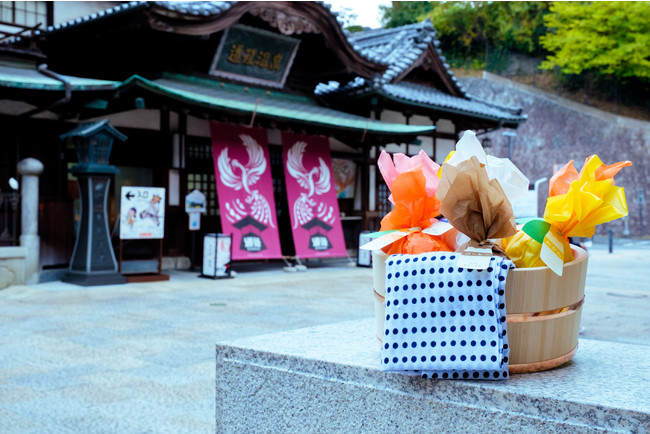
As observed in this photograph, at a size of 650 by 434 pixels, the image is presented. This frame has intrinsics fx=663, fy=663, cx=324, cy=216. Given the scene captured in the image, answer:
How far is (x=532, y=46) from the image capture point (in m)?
40.8

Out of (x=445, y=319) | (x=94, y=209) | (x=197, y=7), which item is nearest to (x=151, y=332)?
(x=94, y=209)

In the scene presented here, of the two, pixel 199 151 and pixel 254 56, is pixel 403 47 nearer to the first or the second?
pixel 254 56

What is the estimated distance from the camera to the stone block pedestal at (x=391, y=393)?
5.38ft

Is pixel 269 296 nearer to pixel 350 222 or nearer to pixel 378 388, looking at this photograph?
pixel 350 222

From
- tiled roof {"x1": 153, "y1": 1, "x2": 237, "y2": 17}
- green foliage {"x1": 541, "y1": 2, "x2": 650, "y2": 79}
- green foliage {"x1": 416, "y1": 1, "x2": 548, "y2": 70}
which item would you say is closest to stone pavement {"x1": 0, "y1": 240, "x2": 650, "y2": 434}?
tiled roof {"x1": 153, "y1": 1, "x2": 237, "y2": 17}

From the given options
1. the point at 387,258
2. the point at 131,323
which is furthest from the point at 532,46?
the point at 387,258

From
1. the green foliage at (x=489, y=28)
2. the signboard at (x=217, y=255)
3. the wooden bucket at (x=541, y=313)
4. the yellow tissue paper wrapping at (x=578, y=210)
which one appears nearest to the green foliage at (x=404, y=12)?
the green foliage at (x=489, y=28)

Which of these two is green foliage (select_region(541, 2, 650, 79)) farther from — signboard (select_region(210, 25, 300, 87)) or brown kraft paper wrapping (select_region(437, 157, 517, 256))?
brown kraft paper wrapping (select_region(437, 157, 517, 256))

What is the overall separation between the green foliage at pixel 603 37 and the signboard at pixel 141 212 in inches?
1176

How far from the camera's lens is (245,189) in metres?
13.4

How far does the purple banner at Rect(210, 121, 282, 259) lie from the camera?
13031 mm

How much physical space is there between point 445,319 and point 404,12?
45.3 m

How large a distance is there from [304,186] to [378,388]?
1265 cm

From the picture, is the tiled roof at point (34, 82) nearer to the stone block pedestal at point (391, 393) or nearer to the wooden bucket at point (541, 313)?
the stone block pedestal at point (391, 393)
